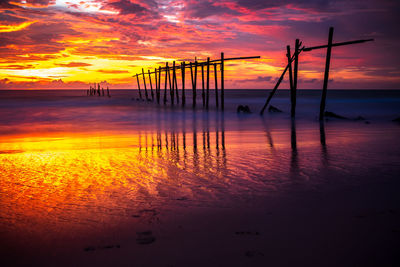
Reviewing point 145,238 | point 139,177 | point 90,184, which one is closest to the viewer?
point 145,238

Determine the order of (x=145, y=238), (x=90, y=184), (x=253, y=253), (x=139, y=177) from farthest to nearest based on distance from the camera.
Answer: (x=139, y=177), (x=90, y=184), (x=145, y=238), (x=253, y=253)

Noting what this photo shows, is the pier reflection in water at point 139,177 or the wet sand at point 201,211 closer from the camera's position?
the wet sand at point 201,211

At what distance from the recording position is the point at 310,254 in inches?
94.2

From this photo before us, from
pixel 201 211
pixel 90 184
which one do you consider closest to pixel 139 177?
pixel 90 184

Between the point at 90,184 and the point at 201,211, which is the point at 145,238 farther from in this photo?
the point at 90,184

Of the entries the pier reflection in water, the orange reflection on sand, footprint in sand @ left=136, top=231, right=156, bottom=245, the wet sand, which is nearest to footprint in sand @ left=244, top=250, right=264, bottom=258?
the wet sand

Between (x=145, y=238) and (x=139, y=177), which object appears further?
(x=139, y=177)

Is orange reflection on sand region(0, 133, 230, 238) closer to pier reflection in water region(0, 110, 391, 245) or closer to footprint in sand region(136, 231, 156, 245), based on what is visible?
pier reflection in water region(0, 110, 391, 245)

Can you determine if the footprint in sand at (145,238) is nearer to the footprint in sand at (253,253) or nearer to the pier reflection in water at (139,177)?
the pier reflection in water at (139,177)

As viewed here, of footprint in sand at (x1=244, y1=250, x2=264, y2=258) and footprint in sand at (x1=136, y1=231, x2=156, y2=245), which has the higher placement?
footprint in sand at (x1=136, y1=231, x2=156, y2=245)

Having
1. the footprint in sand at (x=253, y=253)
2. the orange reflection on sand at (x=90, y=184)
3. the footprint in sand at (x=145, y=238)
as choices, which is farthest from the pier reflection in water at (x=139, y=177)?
the footprint in sand at (x=253, y=253)

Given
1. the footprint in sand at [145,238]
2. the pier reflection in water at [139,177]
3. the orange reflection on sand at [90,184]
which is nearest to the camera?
the footprint in sand at [145,238]

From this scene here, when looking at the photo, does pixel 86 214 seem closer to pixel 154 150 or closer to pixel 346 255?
pixel 346 255

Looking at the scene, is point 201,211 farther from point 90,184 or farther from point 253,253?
point 90,184
